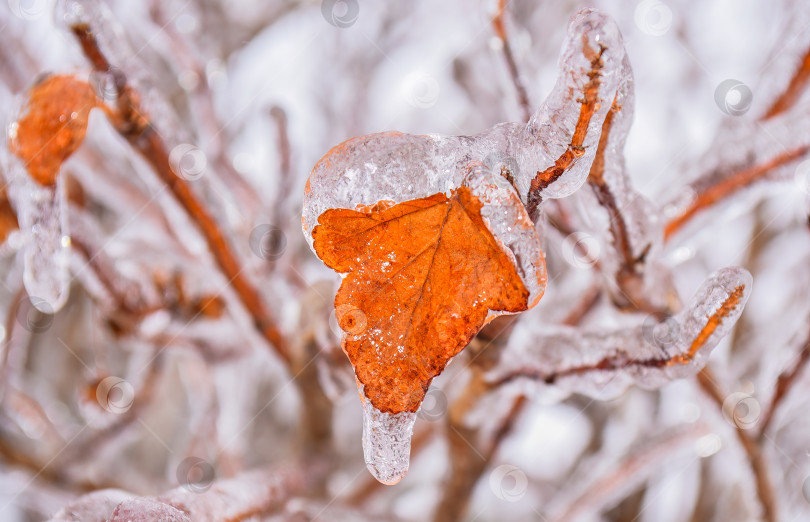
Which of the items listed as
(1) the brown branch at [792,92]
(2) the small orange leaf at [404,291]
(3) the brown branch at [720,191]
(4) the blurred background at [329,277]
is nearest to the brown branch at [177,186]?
(4) the blurred background at [329,277]

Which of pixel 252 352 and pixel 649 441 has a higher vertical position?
pixel 252 352

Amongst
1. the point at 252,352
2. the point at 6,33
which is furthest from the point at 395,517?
the point at 6,33

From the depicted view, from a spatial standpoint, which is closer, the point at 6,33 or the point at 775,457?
the point at 775,457

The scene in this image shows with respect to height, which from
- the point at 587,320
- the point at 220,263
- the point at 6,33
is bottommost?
the point at 587,320

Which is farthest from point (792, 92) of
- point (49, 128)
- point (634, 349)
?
point (49, 128)

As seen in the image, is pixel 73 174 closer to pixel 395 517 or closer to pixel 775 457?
pixel 395 517

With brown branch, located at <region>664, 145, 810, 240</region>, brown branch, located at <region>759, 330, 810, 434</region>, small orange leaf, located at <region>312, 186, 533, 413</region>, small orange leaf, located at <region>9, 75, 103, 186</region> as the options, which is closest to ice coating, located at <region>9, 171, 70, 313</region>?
small orange leaf, located at <region>9, 75, 103, 186</region>

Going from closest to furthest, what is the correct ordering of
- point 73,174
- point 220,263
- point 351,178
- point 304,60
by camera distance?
1. point 351,178
2. point 220,263
3. point 73,174
4. point 304,60
